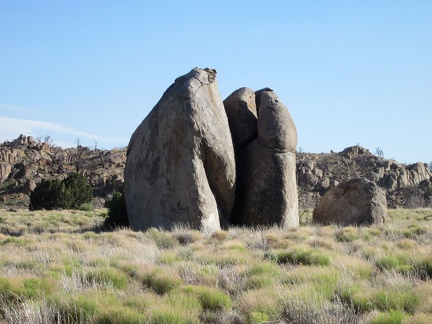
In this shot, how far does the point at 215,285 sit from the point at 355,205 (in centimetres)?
1367

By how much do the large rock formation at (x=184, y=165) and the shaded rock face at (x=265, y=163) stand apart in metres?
0.89

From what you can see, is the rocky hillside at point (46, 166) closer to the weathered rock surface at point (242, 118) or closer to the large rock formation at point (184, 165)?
the weathered rock surface at point (242, 118)

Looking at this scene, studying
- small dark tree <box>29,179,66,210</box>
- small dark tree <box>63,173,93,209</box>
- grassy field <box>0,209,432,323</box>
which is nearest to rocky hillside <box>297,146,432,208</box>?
small dark tree <box>63,173,93,209</box>

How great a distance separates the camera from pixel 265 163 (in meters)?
18.7

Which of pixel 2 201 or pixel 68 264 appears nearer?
pixel 68 264

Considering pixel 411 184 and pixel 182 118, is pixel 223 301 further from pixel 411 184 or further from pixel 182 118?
pixel 411 184

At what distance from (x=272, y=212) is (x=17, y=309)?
1296 cm

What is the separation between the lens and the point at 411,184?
6912cm

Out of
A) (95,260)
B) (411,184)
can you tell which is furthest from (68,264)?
(411,184)

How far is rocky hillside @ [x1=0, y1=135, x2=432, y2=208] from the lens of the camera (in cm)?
6075

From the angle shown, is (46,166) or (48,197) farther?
(46,166)

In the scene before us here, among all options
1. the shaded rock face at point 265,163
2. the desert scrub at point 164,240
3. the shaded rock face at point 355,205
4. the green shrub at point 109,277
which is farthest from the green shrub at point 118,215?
the green shrub at point 109,277

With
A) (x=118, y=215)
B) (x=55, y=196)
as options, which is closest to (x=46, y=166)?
(x=55, y=196)

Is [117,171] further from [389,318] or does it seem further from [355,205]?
[389,318]
